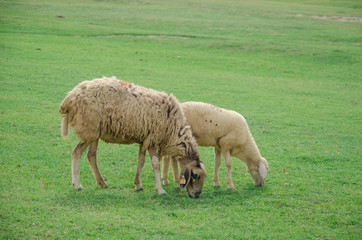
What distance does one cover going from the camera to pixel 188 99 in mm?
15828

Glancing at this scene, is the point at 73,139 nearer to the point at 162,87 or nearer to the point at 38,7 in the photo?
the point at 162,87

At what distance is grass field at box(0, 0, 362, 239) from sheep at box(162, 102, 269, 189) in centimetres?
40

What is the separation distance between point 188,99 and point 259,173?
7.14m

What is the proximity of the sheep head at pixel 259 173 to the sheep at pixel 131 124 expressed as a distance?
1450 millimetres

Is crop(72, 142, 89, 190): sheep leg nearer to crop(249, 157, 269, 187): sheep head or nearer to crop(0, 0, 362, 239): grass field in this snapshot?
crop(0, 0, 362, 239): grass field

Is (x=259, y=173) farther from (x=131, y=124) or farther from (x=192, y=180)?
(x=131, y=124)

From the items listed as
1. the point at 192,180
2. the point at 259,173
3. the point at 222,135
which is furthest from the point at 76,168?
the point at 259,173

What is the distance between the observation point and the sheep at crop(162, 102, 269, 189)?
920 cm

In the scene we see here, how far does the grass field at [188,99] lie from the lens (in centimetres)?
702

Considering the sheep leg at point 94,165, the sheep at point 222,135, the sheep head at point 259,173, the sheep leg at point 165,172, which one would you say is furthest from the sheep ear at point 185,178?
the sheep head at point 259,173

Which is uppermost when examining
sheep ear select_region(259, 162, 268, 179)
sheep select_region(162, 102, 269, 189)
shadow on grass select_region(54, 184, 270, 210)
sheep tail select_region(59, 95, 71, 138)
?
sheep tail select_region(59, 95, 71, 138)

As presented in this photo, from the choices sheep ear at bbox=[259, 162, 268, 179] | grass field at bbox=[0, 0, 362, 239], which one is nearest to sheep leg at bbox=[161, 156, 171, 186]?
grass field at bbox=[0, 0, 362, 239]

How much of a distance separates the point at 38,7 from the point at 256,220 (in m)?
34.1

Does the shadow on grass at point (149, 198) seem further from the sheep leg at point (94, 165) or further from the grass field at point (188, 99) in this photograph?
the sheep leg at point (94, 165)
